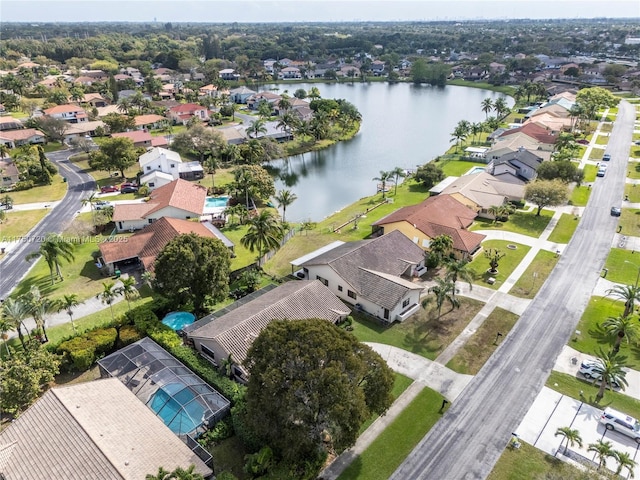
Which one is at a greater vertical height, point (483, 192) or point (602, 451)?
point (602, 451)

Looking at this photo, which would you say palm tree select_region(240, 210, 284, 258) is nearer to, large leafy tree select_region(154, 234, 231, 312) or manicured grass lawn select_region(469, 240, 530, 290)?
large leafy tree select_region(154, 234, 231, 312)

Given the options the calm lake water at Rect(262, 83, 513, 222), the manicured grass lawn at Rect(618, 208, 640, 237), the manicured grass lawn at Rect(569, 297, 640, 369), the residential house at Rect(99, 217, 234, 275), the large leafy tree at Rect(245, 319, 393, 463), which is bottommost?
the calm lake water at Rect(262, 83, 513, 222)

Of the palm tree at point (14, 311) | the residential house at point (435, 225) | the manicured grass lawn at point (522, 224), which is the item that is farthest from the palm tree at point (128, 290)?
the manicured grass lawn at point (522, 224)

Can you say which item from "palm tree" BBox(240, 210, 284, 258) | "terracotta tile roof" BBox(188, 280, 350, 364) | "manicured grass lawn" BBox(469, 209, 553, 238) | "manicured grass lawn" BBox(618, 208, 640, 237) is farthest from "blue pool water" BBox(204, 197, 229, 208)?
"manicured grass lawn" BBox(618, 208, 640, 237)

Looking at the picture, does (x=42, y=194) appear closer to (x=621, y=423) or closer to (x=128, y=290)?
(x=128, y=290)

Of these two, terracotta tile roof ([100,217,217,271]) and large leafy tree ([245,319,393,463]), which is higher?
large leafy tree ([245,319,393,463])

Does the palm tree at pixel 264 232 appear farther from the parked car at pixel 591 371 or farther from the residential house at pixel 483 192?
the residential house at pixel 483 192

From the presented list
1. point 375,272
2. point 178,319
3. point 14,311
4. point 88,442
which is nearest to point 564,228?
point 375,272
